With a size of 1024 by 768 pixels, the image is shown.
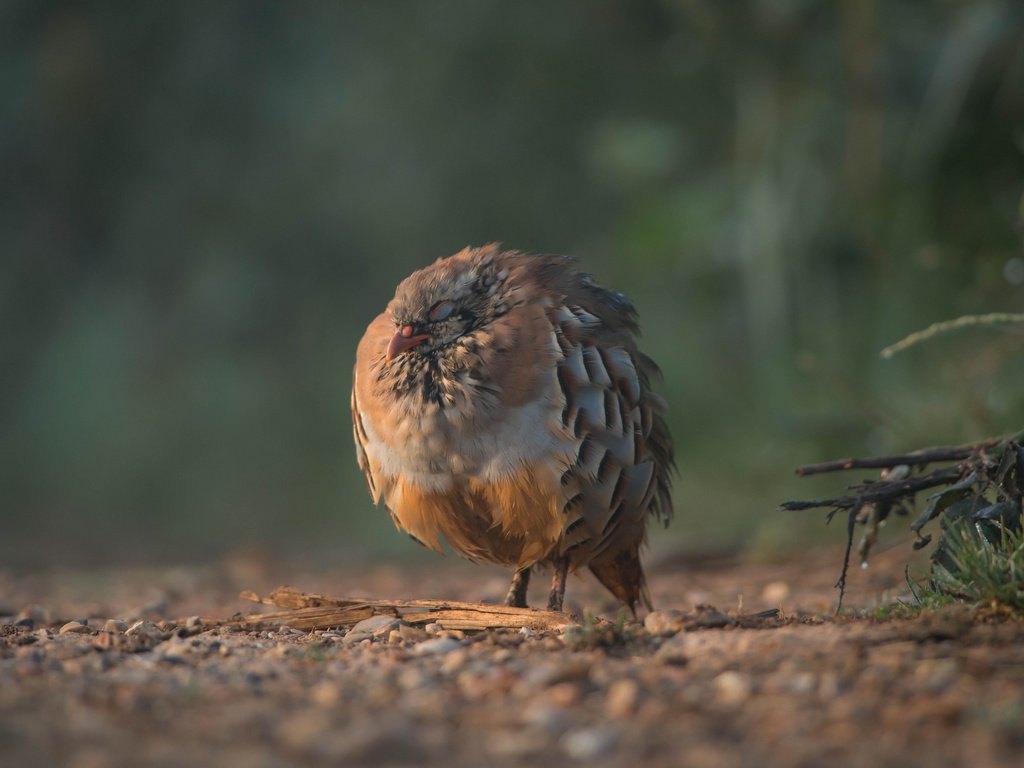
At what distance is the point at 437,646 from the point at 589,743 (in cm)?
101

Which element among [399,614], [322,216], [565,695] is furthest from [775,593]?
[322,216]

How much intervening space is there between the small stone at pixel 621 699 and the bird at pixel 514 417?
1.33 m

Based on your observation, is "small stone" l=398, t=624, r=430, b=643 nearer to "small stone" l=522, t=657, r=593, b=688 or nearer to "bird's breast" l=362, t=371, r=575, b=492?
"bird's breast" l=362, t=371, r=575, b=492

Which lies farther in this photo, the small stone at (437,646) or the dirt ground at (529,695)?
the small stone at (437,646)

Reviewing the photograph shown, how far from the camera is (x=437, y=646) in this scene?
2.86 m

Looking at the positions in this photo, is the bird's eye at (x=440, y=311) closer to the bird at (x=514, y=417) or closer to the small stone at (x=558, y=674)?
the bird at (x=514, y=417)

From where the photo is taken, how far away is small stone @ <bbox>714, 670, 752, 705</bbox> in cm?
216

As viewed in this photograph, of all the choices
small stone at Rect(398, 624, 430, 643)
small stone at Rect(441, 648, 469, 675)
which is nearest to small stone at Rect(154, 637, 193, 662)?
small stone at Rect(398, 624, 430, 643)

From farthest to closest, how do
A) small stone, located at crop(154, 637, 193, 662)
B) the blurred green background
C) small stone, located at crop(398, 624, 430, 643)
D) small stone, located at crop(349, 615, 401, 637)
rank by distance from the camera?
the blurred green background, small stone, located at crop(349, 615, 401, 637), small stone, located at crop(398, 624, 430, 643), small stone, located at crop(154, 637, 193, 662)

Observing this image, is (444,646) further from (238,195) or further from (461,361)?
(238,195)

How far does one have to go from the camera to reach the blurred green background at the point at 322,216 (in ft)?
23.0

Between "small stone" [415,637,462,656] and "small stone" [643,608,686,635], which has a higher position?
"small stone" [415,637,462,656]

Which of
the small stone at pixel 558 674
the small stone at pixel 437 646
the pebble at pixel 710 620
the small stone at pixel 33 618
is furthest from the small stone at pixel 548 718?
the small stone at pixel 33 618

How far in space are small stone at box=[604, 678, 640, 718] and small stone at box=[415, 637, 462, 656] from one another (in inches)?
26.4
